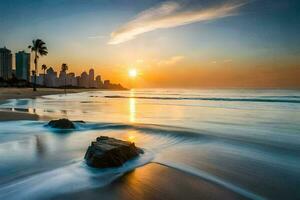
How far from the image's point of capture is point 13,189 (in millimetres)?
4688

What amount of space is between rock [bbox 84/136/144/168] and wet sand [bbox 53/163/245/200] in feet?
1.98

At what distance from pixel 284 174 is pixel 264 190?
1298 mm

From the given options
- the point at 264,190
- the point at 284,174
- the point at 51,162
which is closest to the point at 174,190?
the point at 264,190

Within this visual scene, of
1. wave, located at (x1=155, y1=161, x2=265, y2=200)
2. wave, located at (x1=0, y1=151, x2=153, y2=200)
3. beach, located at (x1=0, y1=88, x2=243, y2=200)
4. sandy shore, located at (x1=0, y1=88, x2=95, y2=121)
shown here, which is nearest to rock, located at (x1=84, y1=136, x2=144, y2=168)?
wave, located at (x1=0, y1=151, x2=153, y2=200)

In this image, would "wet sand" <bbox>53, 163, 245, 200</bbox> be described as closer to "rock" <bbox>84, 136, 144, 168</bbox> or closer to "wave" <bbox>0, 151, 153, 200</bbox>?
"wave" <bbox>0, 151, 153, 200</bbox>

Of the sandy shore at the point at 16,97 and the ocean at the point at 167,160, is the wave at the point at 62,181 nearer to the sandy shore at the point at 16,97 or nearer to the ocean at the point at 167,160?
the ocean at the point at 167,160

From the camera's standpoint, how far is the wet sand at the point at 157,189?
4344 millimetres

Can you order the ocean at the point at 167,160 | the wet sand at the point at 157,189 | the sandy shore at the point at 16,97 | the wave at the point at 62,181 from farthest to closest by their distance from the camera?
the sandy shore at the point at 16,97, the ocean at the point at 167,160, the wave at the point at 62,181, the wet sand at the point at 157,189

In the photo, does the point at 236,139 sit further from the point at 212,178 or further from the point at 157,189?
the point at 157,189

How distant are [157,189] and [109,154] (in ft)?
5.49

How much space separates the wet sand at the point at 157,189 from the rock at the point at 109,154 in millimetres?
603

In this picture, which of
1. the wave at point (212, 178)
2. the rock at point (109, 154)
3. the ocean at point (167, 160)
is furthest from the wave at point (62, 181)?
the wave at point (212, 178)

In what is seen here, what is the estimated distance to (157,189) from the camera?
467 cm

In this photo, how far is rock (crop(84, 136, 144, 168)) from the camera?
5816mm
